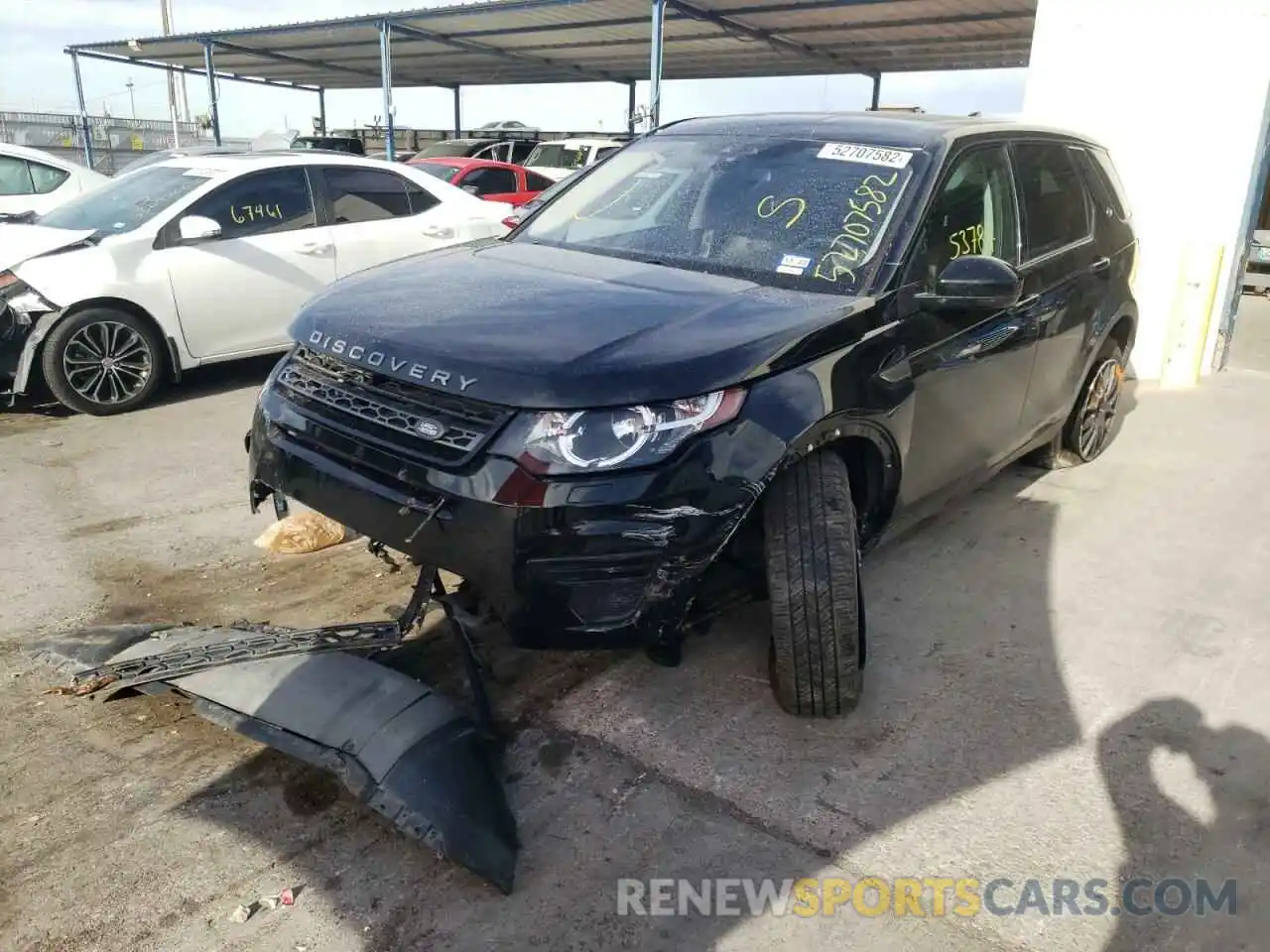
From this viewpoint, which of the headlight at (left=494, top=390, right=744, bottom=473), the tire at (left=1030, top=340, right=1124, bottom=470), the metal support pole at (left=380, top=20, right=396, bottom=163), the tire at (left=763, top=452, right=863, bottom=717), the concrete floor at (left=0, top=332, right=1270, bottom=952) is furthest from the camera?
the metal support pole at (left=380, top=20, right=396, bottom=163)

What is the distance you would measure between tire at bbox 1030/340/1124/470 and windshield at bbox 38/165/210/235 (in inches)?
225

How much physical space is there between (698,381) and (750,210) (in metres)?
1.24

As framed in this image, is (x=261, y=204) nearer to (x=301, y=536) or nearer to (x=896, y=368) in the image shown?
(x=301, y=536)

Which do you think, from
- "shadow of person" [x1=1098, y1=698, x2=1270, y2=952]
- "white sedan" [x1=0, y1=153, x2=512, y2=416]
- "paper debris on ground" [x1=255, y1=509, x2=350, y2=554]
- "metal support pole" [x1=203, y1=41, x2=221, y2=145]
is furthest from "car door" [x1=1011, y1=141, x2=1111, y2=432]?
"metal support pole" [x1=203, y1=41, x2=221, y2=145]

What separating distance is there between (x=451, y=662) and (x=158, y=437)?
3414mm

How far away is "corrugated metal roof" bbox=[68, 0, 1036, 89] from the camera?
47.0 ft

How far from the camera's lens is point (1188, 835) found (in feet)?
8.55

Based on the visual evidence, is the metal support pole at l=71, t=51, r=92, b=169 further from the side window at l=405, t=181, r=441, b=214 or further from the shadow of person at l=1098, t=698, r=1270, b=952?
the shadow of person at l=1098, t=698, r=1270, b=952

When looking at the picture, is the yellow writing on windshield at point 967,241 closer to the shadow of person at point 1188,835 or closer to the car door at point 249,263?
the shadow of person at point 1188,835

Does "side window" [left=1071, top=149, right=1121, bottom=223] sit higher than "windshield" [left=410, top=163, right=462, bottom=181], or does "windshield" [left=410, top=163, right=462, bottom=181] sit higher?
"side window" [left=1071, top=149, right=1121, bottom=223]

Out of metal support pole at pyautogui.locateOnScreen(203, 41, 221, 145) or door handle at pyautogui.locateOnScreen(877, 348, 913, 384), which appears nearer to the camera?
door handle at pyautogui.locateOnScreen(877, 348, 913, 384)

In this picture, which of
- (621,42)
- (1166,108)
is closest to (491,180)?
(621,42)

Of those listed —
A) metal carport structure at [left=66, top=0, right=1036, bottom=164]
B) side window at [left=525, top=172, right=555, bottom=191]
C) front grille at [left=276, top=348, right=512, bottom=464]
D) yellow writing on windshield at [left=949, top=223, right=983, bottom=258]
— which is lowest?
side window at [left=525, top=172, right=555, bottom=191]

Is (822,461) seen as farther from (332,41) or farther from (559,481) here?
(332,41)
